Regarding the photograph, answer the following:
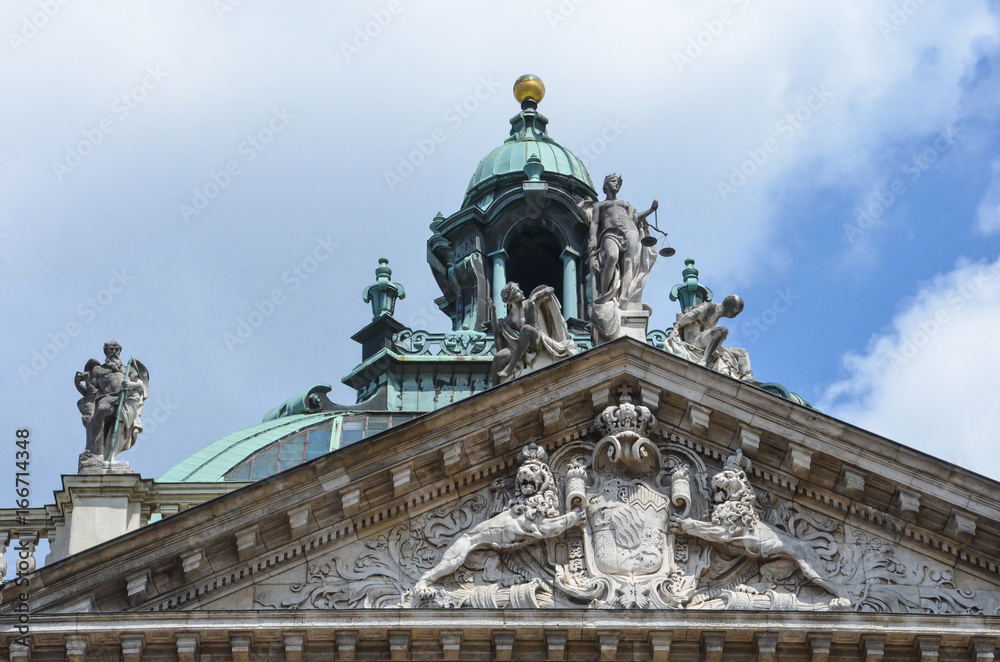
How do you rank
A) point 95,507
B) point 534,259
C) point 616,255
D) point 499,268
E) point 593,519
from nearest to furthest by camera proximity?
point 593,519 < point 95,507 < point 616,255 < point 499,268 < point 534,259

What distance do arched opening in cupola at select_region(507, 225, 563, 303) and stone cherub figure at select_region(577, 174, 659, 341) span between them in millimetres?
14716

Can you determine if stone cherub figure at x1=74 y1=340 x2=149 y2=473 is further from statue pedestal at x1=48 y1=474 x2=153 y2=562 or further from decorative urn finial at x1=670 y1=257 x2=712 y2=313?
decorative urn finial at x1=670 y1=257 x2=712 y2=313

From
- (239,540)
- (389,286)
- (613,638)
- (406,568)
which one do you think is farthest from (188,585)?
(389,286)

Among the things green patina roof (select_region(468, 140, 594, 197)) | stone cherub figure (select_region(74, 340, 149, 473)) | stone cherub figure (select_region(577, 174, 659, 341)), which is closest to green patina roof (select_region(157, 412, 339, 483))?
green patina roof (select_region(468, 140, 594, 197))

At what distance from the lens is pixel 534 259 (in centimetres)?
4541

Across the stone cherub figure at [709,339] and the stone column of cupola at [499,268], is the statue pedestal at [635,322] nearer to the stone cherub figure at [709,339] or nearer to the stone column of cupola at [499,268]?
the stone cherub figure at [709,339]

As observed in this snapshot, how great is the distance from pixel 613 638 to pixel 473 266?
20.1 metres

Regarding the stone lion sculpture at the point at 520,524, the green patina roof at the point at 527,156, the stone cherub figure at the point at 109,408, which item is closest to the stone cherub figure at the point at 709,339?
the stone lion sculpture at the point at 520,524

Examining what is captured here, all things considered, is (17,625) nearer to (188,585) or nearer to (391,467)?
(188,585)

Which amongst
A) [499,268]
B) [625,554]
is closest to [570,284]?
[499,268]

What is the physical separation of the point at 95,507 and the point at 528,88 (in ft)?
73.8

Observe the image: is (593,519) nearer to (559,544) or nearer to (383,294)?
(559,544)

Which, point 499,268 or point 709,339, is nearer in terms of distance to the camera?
point 709,339

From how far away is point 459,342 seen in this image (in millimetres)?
42812
